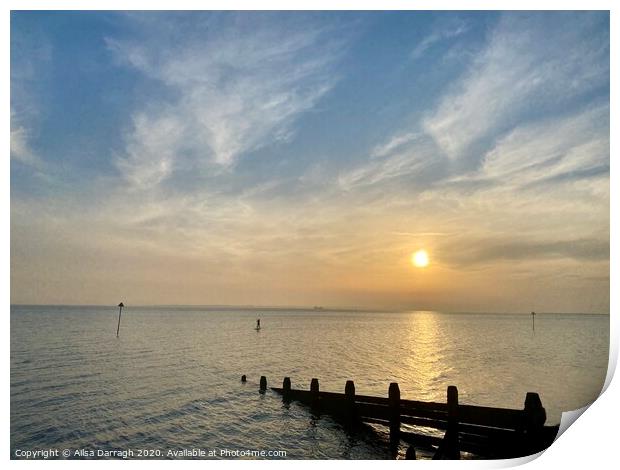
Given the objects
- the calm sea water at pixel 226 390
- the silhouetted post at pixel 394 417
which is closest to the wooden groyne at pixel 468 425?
the silhouetted post at pixel 394 417

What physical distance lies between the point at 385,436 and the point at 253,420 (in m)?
4.50

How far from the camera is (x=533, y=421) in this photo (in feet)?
25.3

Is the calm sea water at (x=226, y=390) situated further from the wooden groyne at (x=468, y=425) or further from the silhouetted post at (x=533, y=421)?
the silhouetted post at (x=533, y=421)

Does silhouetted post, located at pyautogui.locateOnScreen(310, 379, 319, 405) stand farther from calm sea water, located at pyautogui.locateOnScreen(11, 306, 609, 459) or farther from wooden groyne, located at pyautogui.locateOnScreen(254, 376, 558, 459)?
wooden groyne, located at pyautogui.locateOnScreen(254, 376, 558, 459)

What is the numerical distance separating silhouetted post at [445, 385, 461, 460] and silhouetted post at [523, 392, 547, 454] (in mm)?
1262

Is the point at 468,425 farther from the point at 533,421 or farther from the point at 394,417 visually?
the point at 394,417

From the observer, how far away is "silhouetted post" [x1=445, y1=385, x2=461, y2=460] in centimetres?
844

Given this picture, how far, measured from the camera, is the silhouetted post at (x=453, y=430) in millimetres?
8438

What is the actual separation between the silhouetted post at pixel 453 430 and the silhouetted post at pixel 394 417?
54.3 inches

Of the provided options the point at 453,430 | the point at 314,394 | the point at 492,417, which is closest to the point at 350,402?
the point at 314,394

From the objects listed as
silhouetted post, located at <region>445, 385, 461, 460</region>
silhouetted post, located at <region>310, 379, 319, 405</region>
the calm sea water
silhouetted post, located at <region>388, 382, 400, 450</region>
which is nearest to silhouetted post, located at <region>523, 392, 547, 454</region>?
silhouetted post, located at <region>445, 385, 461, 460</region>
